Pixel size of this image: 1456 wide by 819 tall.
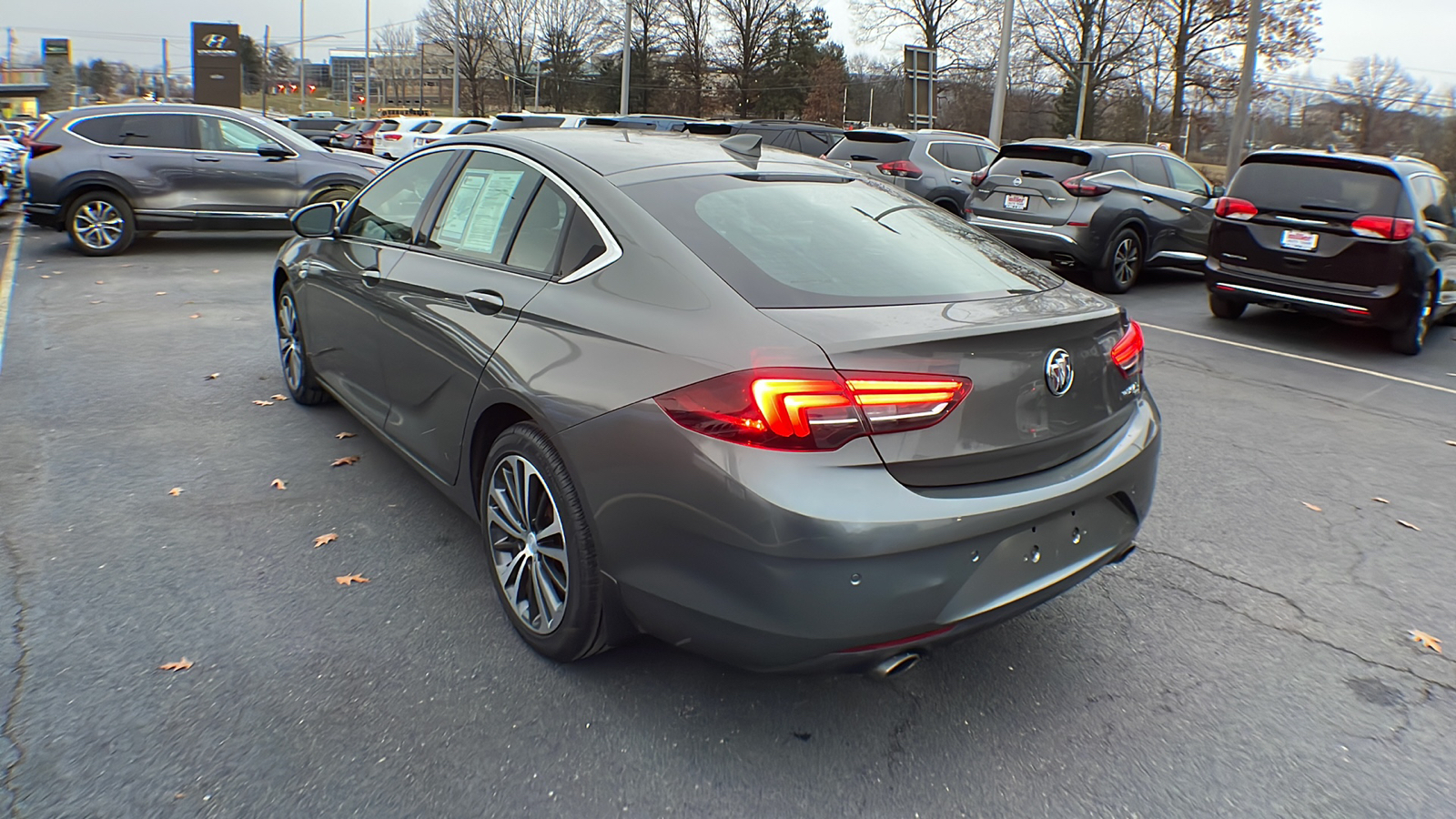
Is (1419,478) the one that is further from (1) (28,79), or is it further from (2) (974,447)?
(1) (28,79)

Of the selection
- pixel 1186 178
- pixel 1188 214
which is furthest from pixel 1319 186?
pixel 1186 178

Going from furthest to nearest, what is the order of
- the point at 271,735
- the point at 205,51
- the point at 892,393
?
the point at 205,51, the point at 271,735, the point at 892,393

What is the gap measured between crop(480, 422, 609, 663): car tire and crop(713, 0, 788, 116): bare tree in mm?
67117

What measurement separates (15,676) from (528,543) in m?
1.48

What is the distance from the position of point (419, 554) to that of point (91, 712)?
48.8 inches

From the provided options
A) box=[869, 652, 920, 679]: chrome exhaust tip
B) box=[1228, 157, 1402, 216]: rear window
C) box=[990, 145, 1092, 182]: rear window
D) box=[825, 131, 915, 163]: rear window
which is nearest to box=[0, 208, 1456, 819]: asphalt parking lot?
box=[869, 652, 920, 679]: chrome exhaust tip

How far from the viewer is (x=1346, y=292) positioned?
8.24 meters

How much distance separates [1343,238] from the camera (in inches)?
324


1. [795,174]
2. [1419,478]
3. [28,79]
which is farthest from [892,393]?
[28,79]

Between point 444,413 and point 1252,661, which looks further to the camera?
point 444,413

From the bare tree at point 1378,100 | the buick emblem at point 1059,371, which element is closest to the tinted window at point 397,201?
the buick emblem at point 1059,371

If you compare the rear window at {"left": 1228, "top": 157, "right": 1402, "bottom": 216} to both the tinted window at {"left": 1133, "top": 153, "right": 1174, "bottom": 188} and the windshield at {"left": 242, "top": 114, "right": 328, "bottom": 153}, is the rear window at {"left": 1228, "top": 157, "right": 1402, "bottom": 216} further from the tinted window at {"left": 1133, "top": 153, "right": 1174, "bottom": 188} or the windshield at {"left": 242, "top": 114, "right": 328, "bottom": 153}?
the windshield at {"left": 242, "top": 114, "right": 328, "bottom": 153}

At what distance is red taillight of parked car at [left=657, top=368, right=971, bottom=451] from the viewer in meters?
2.32

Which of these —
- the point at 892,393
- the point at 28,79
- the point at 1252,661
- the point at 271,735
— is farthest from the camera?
the point at 28,79
